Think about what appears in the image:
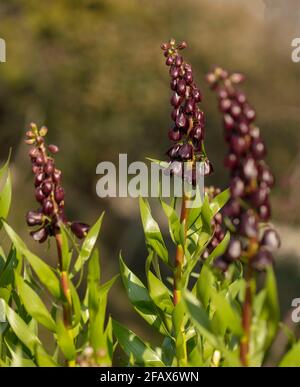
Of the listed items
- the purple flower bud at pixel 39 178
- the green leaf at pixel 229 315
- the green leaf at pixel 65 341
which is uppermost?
the purple flower bud at pixel 39 178

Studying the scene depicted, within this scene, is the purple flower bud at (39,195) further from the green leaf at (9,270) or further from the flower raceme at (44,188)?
the green leaf at (9,270)

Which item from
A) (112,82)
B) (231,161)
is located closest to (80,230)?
(231,161)

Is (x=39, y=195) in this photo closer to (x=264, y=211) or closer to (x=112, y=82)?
(x=264, y=211)

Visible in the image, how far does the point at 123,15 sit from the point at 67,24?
0.40 m

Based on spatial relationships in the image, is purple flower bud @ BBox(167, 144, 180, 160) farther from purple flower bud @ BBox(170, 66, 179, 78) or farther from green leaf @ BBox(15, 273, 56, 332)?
green leaf @ BBox(15, 273, 56, 332)

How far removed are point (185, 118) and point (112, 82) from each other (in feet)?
13.9

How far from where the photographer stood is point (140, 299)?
1.28 m

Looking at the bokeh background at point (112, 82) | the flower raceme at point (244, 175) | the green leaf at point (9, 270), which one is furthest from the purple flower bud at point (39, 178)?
the bokeh background at point (112, 82)

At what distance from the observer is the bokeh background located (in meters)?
5.09

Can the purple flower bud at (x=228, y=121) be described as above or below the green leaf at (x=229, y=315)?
above

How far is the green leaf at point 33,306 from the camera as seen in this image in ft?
3.56
